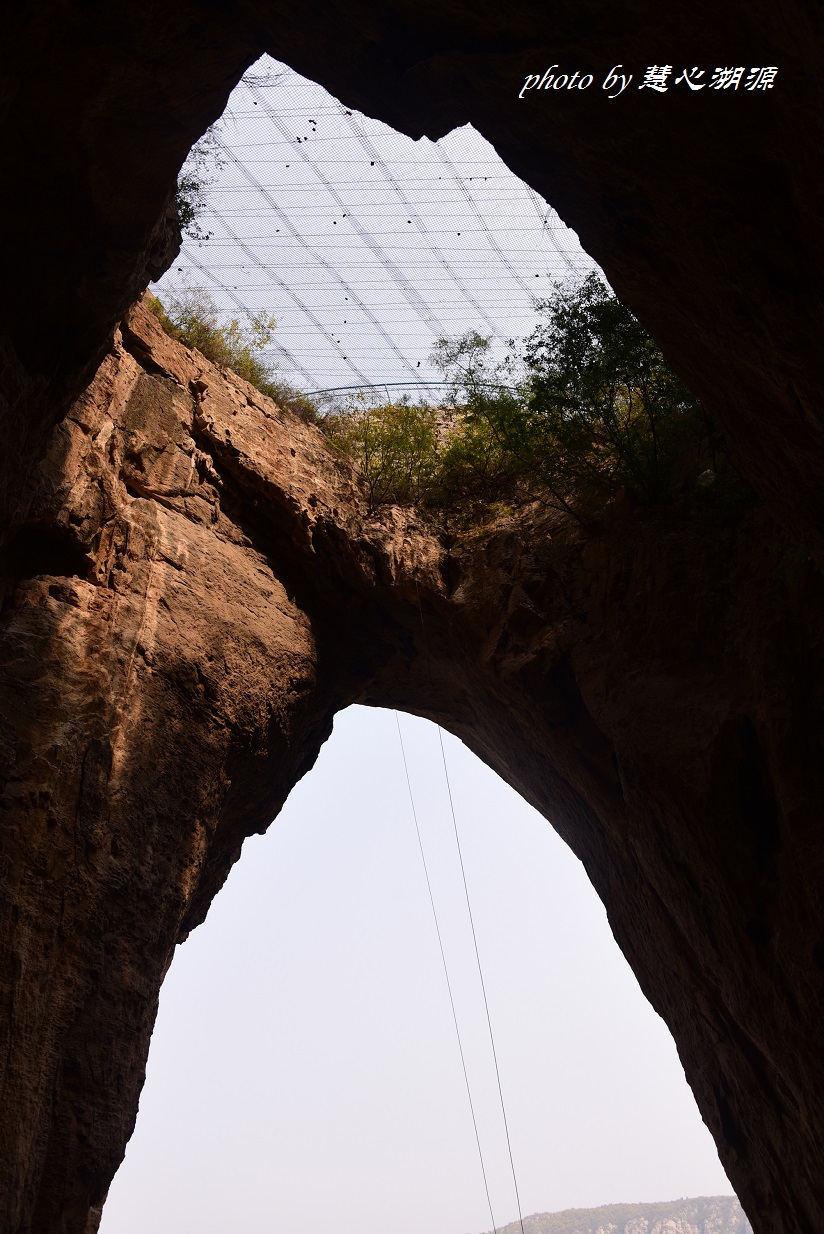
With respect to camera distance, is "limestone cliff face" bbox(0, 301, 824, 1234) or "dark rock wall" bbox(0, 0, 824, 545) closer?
"dark rock wall" bbox(0, 0, 824, 545)

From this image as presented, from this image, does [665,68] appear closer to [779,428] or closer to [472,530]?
[779,428]

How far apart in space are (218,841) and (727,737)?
541 centimetres

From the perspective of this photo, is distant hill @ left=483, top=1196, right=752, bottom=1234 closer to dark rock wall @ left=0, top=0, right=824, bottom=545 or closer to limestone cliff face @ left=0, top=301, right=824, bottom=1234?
limestone cliff face @ left=0, top=301, right=824, bottom=1234

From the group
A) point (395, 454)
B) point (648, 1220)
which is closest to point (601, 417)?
point (395, 454)

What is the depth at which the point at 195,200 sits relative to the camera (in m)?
10.9

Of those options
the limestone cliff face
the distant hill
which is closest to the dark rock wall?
the limestone cliff face

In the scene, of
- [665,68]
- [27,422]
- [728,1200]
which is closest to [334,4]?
[665,68]

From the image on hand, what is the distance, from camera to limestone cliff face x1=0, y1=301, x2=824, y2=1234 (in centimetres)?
705

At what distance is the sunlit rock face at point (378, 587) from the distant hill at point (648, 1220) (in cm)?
5239

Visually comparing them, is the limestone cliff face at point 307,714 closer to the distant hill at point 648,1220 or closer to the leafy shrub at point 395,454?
the leafy shrub at point 395,454

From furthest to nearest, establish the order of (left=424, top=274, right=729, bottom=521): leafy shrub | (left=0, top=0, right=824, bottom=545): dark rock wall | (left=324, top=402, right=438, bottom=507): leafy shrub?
(left=324, top=402, right=438, bottom=507): leafy shrub, (left=424, top=274, right=729, bottom=521): leafy shrub, (left=0, top=0, right=824, bottom=545): dark rock wall

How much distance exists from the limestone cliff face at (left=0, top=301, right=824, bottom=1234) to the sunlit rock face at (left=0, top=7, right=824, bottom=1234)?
3 cm

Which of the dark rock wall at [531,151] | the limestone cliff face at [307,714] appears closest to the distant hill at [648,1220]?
the limestone cliff face at [307,714]

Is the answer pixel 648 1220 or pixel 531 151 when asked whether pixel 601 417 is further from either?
pixel 648 1220
